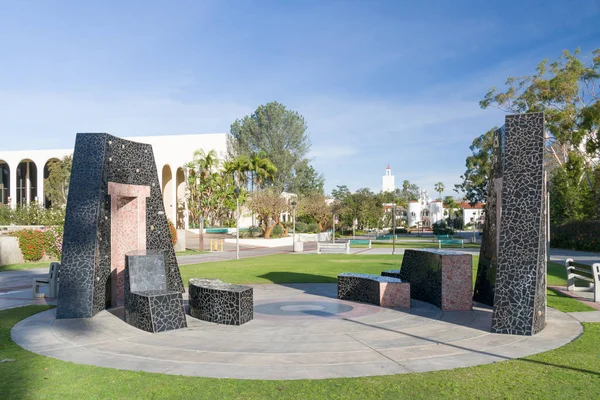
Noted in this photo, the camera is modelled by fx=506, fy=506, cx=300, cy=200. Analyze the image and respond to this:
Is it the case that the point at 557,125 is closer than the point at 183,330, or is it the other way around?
the point at 183,330

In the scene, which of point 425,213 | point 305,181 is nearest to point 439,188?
point 425,213

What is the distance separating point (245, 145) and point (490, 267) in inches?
2239

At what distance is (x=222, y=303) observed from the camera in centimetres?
1003

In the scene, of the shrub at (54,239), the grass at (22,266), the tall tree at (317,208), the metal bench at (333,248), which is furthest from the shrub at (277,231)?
the grass at (22,266)

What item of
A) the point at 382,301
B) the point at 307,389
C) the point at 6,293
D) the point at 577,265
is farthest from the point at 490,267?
the point at 6,293

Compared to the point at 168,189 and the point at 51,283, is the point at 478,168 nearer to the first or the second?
the point at 168,189

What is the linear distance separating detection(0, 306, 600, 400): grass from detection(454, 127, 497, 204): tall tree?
36.0 meters

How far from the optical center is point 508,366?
681 cm

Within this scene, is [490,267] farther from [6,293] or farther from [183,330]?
[6,293]

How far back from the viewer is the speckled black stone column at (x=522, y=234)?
8.84 meters

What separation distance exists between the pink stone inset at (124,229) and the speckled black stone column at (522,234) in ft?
27.4

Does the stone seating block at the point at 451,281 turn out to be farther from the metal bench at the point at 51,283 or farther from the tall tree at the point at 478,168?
the tall tree at the point at 478,168

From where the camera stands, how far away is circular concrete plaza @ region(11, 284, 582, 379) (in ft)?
22.7

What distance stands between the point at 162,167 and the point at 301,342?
44.8 meters
